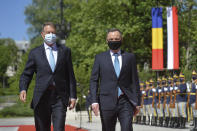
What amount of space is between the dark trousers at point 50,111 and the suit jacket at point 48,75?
0.22ft

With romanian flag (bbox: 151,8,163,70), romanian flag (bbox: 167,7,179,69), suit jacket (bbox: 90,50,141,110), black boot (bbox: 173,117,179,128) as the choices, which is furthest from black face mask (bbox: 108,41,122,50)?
romanian flag (bbox: 151,8,163,70)

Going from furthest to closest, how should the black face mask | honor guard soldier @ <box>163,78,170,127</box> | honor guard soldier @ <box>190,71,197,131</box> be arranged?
honor guard soldier @ <box>163,78,170,127</box> < honor guard soldier @ <box>190,71,197,131</box> < the black face mask

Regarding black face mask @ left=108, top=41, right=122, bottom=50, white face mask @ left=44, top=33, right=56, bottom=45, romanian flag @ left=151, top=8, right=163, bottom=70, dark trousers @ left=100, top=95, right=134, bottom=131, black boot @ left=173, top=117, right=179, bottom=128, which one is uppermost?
romanian flag @ left=151, top=8, right=163, bottom=70

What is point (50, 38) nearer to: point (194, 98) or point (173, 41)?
point (194, 98)

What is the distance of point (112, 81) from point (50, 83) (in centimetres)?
88

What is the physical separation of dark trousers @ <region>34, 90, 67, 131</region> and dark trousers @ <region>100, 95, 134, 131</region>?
0.63m

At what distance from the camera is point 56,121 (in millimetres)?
5844

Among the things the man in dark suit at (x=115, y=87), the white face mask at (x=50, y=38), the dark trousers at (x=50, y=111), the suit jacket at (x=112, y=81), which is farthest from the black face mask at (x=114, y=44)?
the dark trousers at (x=50, y=111)

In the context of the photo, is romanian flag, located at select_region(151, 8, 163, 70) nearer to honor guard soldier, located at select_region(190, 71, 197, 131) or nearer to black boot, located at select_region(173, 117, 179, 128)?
black boot, located at select_region(173, 117, 179, 128)

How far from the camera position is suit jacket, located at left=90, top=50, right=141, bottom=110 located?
6.18 metres

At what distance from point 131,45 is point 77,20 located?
7.32 m

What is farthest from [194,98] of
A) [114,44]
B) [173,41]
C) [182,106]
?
[114,44]

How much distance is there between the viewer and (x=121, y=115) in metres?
6.14

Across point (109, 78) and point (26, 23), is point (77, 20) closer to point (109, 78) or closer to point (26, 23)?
point (26, 23)
